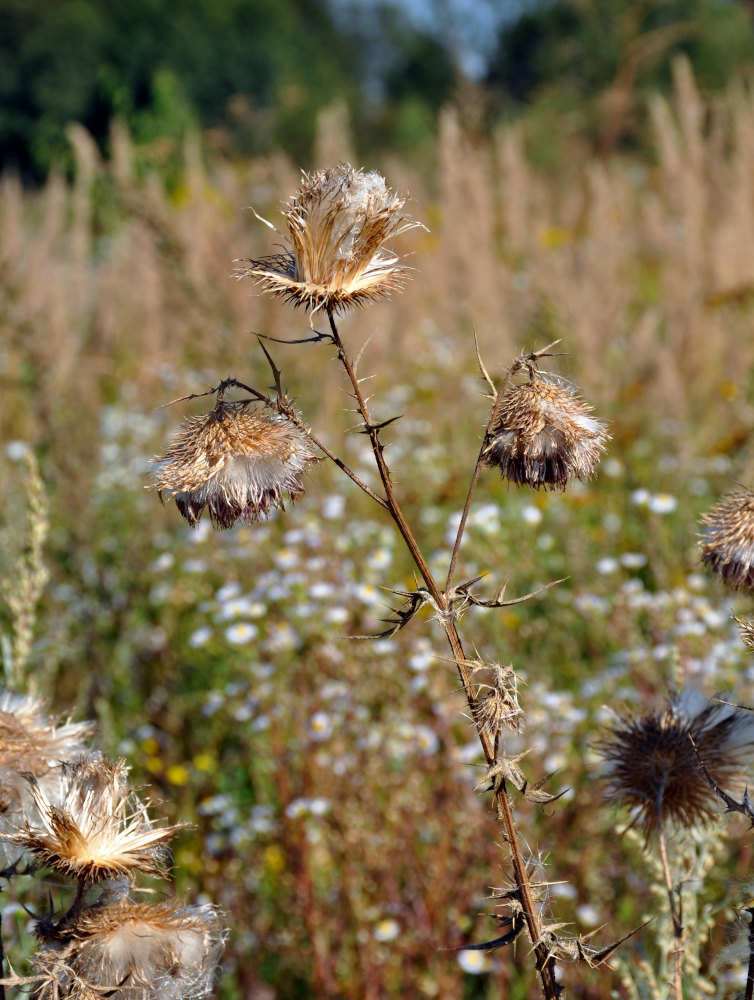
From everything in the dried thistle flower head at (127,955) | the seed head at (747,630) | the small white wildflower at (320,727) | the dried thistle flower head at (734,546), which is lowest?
the dried thistle flower head at (127,955)

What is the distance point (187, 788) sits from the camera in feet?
8.31

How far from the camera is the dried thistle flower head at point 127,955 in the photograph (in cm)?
83

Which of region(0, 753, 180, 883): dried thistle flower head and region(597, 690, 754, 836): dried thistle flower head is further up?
region(597, 690, 754, 836): dried thistle flower head

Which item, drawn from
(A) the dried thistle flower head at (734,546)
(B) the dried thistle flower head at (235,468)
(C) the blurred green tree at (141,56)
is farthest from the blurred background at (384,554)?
(C) the blurred green tree at (141,56)

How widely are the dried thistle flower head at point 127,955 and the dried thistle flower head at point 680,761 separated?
1.66 feet

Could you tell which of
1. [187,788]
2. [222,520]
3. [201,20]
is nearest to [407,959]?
[187,788]

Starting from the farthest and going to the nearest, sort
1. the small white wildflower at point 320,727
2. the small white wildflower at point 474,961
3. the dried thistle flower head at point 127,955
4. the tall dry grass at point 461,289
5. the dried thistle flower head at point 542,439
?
the tall dry grass at point 461,289 < the small white wildflower at point 320,727 < the small white wildflower at point 474,961 < the dried thistle flower head at point 542,439 < the dried thistle flower head at point 127,955

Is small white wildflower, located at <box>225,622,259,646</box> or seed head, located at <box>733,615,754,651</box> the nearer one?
seed head, located at <box>733,615,754,651</box>

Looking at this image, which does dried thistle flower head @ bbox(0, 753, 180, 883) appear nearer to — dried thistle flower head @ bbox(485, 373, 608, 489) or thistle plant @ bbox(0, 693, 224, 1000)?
thistle plant @ bbox(0, 693, 224, 1000)

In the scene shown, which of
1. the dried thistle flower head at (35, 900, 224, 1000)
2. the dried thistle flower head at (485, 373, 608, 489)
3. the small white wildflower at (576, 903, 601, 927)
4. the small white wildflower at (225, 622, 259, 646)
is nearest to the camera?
the dried thistle flower head at (35, 900, 224, 1000)

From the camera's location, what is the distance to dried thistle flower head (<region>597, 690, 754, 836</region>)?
1.10m

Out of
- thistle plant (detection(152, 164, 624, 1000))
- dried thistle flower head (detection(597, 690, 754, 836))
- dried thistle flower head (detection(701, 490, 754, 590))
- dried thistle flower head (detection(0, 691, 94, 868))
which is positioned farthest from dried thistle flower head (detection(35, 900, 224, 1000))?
dried thistle flower head (detection(701, 490, 754, 590))

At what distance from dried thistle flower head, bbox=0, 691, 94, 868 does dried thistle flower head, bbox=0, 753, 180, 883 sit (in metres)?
0.13

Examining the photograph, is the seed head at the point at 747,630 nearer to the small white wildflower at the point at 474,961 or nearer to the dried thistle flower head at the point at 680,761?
the dried thistle flower head at the point at 680,761
